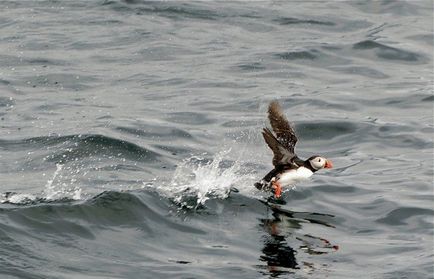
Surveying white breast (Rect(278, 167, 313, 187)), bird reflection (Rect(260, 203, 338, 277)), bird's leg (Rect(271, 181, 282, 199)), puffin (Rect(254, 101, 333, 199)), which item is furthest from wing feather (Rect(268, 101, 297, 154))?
bird reflection (Rect(260, 203, 338, 277))

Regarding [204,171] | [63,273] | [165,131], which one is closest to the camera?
[63,273]

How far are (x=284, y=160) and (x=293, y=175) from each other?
217 mm

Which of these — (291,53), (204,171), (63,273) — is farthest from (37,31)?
(63,273)

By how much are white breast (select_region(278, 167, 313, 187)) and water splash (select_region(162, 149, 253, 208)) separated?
948 mm

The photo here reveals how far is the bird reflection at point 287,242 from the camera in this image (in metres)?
10.6

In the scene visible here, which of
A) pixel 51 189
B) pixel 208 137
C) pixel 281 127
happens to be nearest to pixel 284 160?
pixel 281 127

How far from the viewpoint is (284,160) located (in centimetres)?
1190

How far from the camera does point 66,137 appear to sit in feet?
47.7

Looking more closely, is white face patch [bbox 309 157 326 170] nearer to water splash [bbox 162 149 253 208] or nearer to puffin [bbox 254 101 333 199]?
puffin [bbox 254 101 333 199]

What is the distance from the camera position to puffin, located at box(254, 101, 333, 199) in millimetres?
11820

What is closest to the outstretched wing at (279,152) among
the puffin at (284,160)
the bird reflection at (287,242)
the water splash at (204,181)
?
the puffin at (284,160)

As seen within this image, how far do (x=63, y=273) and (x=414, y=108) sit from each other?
9.36 m

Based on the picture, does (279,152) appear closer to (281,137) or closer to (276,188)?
(281,137)

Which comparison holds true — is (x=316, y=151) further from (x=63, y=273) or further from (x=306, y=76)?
(x=63, y=273)
